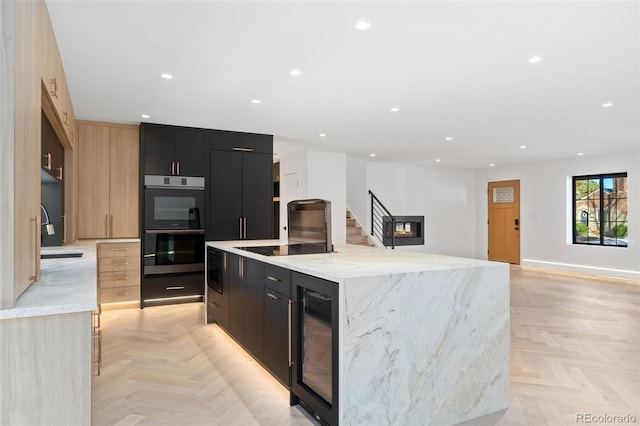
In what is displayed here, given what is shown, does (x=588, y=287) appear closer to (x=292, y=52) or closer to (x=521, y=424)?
(x=521, y=424)

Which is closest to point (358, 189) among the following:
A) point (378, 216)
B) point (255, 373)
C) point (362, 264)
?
point (378, 216)

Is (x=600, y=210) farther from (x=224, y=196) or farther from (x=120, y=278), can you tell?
(x=120, y=278)

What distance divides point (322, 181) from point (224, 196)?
7.69 ft

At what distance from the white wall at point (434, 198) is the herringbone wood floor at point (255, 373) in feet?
16.2

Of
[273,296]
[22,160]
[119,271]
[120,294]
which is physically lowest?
[120,294]

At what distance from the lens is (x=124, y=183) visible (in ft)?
17.8

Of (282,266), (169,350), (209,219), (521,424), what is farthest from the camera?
(209,219)

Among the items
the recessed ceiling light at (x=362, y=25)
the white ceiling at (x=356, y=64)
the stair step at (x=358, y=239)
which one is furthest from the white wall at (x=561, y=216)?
the recessed ceiling light at (x=362, y=25)

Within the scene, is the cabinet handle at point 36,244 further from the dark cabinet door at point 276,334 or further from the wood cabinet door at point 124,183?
the wood cabinet door at point 124,183

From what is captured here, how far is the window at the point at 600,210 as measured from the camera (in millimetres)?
7938

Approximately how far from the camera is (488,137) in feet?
20.6

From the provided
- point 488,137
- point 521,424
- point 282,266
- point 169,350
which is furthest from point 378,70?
point 488,137

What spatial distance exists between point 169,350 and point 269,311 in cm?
141

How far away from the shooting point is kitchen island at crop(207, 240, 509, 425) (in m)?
1.98
